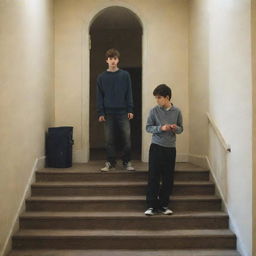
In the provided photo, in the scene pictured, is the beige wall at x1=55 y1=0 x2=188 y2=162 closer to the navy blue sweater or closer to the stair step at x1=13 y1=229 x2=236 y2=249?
the navy blue sweater

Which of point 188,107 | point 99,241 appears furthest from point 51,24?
point 99,241

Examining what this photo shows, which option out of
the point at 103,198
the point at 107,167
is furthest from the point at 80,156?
the point at 103,198

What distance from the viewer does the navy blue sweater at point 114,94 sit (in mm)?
4430

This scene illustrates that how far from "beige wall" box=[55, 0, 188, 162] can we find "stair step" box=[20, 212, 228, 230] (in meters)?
1.74

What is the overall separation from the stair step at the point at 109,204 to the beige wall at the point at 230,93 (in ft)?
0.81

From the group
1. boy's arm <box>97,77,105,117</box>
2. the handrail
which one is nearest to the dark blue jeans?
boy's arm <box>97,77,105,117</box>

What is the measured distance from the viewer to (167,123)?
12.1ft

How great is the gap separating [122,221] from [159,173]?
2.06ft

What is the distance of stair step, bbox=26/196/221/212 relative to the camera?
3863 millimetres

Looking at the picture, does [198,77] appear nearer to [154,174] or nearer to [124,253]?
[154,174]

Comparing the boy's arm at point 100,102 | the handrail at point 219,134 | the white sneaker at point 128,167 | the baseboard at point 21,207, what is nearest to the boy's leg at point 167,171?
the handrail at point 219,134

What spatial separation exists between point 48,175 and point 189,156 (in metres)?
2.14

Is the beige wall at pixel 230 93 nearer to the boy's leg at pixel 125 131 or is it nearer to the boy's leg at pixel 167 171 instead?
the boy's leg at pixel 167 171

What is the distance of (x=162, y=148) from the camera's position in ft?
12.0
